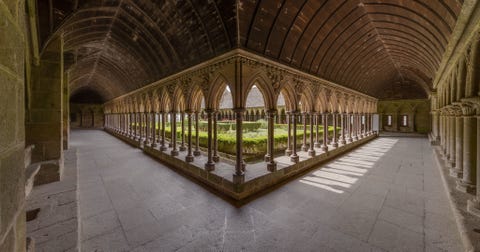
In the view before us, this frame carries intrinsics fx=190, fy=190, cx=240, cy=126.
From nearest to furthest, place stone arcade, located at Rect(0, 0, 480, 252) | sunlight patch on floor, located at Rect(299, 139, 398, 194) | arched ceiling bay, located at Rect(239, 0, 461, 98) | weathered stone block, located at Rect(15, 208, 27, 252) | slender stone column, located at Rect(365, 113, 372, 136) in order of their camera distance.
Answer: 1. weathered stone block, located at Rect(15, 208, 27, 252)
2. stone arcade, located at Rect(0, 0, 480, 252)
3. arched ceiling bay, located at Rect(239, 0, 461, 98)
4. sunlight patch on floor, located at Rect(299, 139, 398, 194)
5. slender stone column, located at Rect(365, 113, 372, 136)

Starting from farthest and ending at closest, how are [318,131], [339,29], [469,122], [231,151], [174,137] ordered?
[318,131], [231,151], [174,137], [339,29], [469,122]

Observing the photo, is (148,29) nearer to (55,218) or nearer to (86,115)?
(55,218)

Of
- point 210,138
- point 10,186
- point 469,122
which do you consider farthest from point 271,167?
point 10,186

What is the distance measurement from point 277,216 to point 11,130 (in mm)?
3691

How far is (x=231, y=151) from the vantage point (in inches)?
325

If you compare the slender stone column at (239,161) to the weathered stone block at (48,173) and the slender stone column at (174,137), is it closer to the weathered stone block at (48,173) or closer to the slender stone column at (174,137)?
the slender stone column at (174,137)

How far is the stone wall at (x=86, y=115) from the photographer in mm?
26183

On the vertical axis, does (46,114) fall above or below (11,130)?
above

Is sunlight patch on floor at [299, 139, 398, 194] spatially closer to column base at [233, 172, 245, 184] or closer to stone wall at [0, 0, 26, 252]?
column base at [233, 172, 245, 184]

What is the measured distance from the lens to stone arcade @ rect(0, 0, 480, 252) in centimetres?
276

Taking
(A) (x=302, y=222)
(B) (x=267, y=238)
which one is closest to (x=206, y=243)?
(B) (x=267, y=238)

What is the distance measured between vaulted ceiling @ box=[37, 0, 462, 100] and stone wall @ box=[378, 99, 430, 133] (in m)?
14.1

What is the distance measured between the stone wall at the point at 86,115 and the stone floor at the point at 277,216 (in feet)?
88.8

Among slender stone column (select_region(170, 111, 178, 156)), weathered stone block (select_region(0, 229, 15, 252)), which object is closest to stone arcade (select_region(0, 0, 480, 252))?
weathered stone block (select_region(0, 229, 15, 252))
